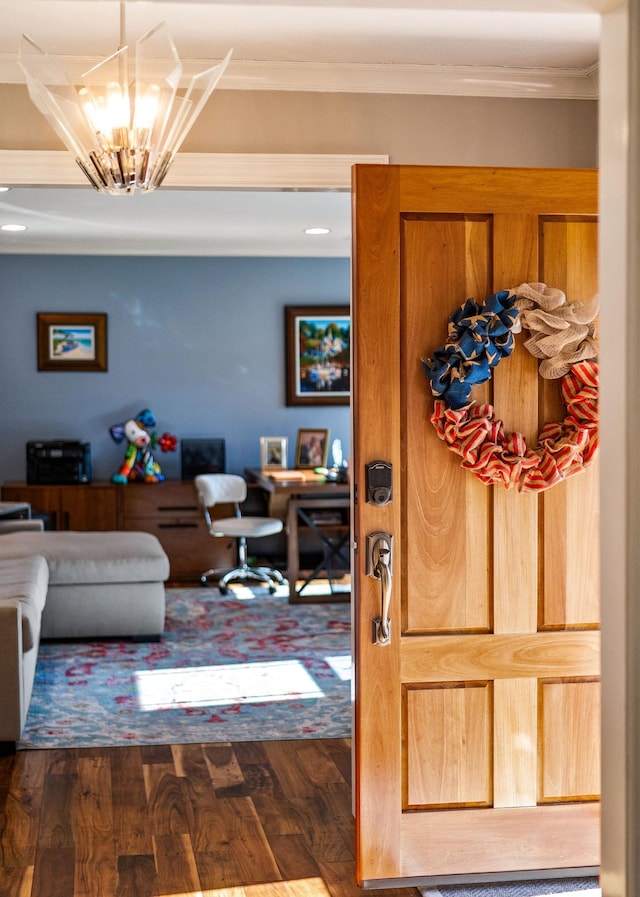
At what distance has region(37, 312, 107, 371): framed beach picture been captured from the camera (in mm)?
7848

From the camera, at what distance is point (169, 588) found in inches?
290

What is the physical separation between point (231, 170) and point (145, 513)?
183 inches

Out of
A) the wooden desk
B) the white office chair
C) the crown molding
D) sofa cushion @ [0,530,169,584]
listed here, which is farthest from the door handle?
the white office chair

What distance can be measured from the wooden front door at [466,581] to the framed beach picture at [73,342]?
5.40 metres

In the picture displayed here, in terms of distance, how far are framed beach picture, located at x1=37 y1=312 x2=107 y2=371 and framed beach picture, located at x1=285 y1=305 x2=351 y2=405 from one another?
151 centimetres

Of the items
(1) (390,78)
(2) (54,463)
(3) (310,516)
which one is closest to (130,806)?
(1) (390,78)

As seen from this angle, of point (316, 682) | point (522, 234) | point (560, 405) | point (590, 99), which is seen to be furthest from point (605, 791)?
point (316, 682)

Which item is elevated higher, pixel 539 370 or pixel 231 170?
pixel 231 170

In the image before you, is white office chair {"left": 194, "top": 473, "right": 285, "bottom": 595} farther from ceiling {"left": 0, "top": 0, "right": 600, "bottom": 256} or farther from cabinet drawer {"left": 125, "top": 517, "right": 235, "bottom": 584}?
ceiling {"left": 0, "top": 0, "right": 600, "bottom": 256}

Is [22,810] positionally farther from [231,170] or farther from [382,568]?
[231,170]

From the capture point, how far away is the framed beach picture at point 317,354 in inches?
319

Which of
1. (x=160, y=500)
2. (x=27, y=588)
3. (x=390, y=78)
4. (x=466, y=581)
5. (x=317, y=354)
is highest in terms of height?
(x=390, y=78)

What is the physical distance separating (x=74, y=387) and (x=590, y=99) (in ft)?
18.0

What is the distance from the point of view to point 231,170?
3146 millimetres
